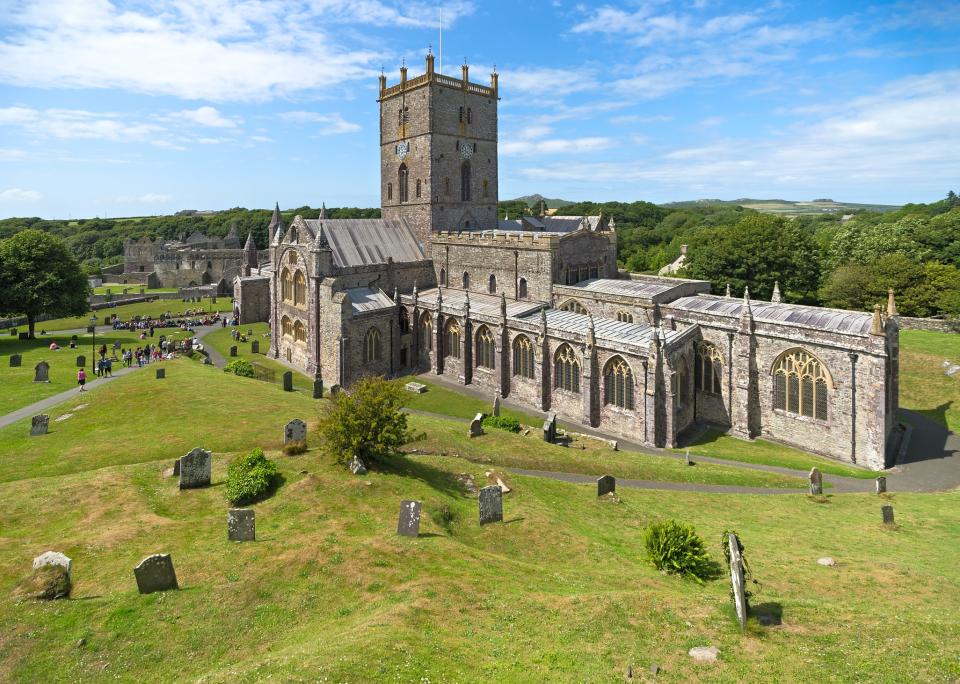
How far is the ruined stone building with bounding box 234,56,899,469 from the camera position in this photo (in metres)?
33.5

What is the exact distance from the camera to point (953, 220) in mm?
74125

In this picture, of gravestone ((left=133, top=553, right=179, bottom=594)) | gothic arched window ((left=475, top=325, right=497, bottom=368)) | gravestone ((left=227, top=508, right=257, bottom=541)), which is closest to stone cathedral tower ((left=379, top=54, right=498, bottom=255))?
gothic arched window ((left=475, top=325, right=497, bottom=368))

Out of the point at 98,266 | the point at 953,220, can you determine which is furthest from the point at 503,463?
the point at 98,266

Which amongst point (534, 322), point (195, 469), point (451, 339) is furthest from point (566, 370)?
point (195, 469)

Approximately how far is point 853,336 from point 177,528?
108 feet

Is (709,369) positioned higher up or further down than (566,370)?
higher up

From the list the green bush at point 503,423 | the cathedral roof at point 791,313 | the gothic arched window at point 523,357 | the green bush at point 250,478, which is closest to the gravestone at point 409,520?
the green bush at point 250,478

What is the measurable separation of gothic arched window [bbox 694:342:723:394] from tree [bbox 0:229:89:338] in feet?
184

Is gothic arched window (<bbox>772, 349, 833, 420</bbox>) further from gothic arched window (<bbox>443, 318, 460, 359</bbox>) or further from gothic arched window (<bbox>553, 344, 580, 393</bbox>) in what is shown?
gothic arched window (<bbox>443, 318, 460, 359</bbox>)

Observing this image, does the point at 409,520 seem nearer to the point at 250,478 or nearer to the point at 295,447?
the point at 250,478

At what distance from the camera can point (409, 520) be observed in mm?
17469

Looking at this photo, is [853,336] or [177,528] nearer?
[177,528]

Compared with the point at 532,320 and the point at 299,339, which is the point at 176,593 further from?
the point at 299,339

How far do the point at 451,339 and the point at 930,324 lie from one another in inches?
1744
